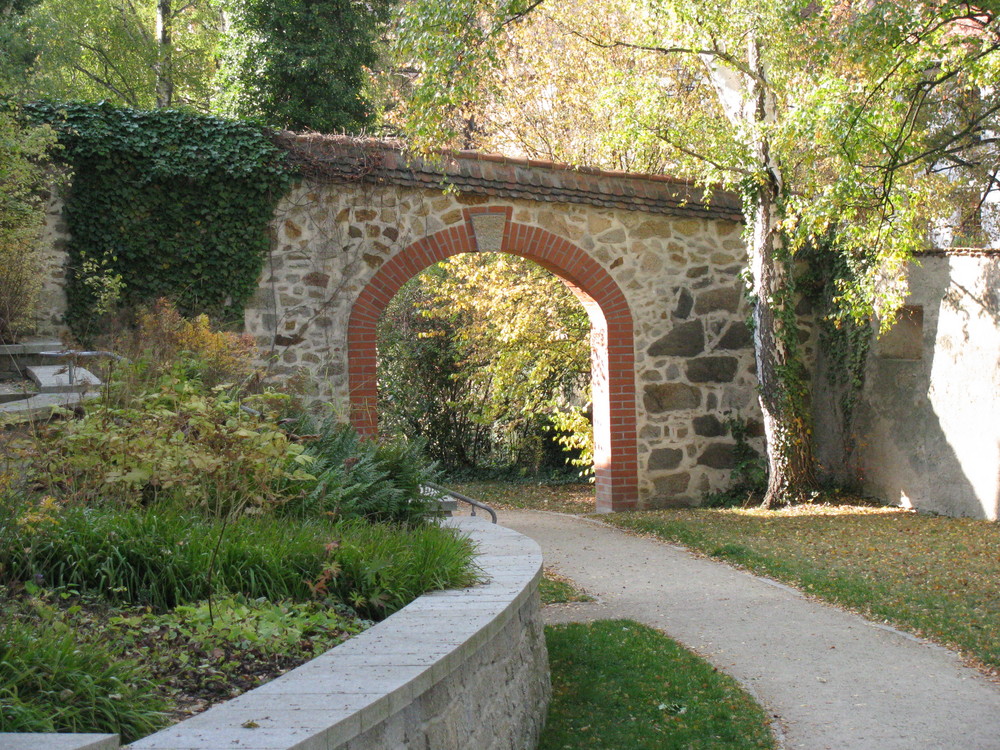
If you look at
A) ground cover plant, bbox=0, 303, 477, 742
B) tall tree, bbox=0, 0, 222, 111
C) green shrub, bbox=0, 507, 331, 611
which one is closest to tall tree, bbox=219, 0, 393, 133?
tall tree, bbox=0, 0, 222, 111

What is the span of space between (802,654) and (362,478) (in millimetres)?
2644

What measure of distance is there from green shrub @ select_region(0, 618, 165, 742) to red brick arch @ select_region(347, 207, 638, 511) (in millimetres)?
6962

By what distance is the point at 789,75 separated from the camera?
9.34 metres

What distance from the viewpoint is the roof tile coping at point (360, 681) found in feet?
7.87

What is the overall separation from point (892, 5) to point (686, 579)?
4.32 meters

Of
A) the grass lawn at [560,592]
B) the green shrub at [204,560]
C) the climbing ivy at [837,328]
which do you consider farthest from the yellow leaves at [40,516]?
the climbing ivy at [837,328]

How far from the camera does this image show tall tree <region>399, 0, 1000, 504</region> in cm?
712

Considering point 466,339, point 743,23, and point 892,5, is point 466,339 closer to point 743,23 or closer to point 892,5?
point 743,23

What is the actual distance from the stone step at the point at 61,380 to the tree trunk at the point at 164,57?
41.8ft

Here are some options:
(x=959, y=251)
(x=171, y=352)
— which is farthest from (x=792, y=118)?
(x=171, y=352)

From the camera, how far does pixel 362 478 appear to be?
5336 millimetres

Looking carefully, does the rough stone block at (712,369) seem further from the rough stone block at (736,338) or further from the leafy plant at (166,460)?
the leafy plant at (166,460)

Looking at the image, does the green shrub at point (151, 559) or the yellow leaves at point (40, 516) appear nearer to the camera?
the yellow leaves at point (40, 516)

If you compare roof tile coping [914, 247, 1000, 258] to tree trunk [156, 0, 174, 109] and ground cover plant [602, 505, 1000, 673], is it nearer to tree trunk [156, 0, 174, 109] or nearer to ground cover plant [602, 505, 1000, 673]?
ground cover plant [602, 505, 1000, 673]
